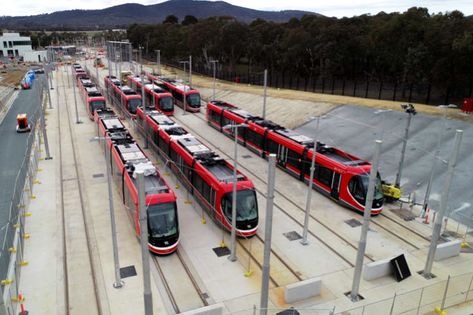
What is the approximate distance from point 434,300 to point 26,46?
157 m

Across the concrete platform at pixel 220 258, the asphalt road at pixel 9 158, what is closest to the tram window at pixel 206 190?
the concrete platform at pixel 220 258

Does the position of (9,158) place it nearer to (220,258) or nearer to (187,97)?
(187,97)

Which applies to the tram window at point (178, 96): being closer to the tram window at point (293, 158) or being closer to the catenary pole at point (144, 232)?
the tram window at point (293, 158)

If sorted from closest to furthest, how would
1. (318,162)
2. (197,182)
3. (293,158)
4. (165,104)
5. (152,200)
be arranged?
(152,200) → (197,182) → (318,162) → (293,158) → (165,104)

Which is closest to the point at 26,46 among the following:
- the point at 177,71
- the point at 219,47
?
the point at 177,71

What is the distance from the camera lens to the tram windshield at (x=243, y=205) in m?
19.8

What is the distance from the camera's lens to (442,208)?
53.1 ft

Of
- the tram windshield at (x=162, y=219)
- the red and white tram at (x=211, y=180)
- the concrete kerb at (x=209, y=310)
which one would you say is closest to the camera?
the concrete kerb at (x=209, y=310)

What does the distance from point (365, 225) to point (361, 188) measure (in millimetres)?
8383

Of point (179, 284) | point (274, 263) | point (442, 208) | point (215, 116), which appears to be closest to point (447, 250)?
point (442, 208)

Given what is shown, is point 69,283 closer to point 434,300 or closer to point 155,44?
point 434,300

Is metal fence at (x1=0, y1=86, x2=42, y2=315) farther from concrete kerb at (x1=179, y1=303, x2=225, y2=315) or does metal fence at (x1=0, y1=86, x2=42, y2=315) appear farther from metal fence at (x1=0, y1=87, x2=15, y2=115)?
metal fence at (x1=0, y1=87, x2=15, y2=115)

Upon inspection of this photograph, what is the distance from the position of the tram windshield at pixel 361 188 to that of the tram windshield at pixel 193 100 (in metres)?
30.1

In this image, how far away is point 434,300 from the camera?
16.1m
